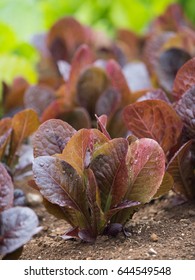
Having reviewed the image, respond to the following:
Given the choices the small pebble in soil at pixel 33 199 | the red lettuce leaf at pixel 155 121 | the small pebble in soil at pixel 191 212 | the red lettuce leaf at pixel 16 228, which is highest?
the red lettuce leaf at pixel 155 121

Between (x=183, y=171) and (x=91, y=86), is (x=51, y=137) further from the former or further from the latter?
(x=91, y=86)

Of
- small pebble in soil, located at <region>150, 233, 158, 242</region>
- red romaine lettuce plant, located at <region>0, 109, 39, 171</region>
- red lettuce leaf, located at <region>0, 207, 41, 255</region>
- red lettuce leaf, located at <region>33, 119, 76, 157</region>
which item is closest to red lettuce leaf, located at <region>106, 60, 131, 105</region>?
red romaine lettuce plant, located at <region>0, 109, 39, 171</region>

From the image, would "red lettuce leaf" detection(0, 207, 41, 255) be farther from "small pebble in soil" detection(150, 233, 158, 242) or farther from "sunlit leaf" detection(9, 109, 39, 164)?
"sunlit leaf" detection(9, 109, 39, 164)

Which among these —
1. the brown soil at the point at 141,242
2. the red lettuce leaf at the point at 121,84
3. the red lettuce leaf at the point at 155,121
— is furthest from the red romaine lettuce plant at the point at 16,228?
the red lettuce leaf at the point at 121,84

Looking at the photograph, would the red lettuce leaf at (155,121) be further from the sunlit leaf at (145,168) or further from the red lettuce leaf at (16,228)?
the red lettuce leaf at (16,228)
